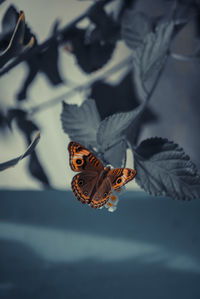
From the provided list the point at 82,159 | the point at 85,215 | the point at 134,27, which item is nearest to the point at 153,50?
the point at 134,27

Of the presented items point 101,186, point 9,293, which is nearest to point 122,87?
point 101,186

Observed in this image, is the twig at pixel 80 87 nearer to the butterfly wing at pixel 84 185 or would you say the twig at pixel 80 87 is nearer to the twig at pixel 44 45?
the twig at pixel 44 45

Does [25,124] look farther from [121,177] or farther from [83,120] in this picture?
[121,177]

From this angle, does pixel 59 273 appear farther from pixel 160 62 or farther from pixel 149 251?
pixel 160 62

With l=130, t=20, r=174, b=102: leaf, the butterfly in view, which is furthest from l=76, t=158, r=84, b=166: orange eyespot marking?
l=130, t=20, r=174, b=102: leaf

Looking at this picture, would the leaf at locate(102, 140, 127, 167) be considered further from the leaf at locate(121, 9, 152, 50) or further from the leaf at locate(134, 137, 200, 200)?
the leaf at locate(121, 9, 152, 50)
